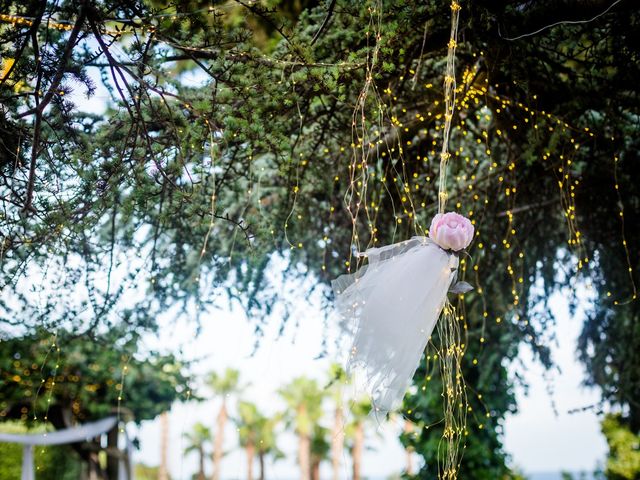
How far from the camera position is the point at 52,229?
249cm

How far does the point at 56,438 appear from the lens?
6.57 metres

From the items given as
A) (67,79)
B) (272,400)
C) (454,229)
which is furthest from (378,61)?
(272,400)

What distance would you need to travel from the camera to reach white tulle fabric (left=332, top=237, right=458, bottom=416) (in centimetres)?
219

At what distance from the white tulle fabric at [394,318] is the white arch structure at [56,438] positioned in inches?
154

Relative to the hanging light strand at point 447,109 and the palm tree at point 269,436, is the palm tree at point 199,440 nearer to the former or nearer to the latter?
the palm tree at point 269,436

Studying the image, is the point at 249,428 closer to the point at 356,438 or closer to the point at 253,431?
the point at 253,431

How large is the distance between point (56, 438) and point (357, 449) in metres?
12.8

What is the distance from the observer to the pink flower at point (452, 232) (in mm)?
2232

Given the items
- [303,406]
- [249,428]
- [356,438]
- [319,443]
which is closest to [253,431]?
[249,428]

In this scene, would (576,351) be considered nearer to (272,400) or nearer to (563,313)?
(563,313)

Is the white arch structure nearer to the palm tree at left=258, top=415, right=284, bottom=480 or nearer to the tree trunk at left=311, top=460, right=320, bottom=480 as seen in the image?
the palm tree at left=258, top=415, right=284, bottom=480

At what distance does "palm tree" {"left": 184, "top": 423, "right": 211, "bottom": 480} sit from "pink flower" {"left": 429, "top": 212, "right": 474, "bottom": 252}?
19.9m

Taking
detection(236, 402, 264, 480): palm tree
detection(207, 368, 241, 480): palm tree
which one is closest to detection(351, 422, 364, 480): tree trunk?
detection(236, 402, 264, 480): palm tree

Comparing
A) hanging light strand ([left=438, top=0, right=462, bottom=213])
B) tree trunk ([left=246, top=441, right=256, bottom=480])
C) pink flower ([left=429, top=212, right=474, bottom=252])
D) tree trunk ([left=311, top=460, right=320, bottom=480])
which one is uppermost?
hanging light strand ([left=438, top=0, right=462, bottom=213])
